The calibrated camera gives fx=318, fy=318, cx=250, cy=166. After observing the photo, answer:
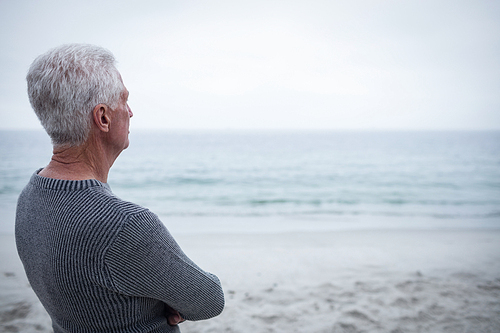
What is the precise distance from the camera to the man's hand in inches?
43.8

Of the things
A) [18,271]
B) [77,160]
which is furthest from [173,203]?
[77,160]

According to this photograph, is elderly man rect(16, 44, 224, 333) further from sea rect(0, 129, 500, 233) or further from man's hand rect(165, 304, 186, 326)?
sea rect(0, 129, 500, 233)

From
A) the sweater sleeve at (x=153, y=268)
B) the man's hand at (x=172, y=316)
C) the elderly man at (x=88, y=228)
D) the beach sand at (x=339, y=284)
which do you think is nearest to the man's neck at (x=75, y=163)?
the elderly man at (x=88, y=228)

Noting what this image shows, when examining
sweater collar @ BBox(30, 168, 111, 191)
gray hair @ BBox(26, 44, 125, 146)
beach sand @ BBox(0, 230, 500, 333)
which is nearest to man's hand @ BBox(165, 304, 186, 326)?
sweater collar @ BBox(30, 168, 111, 191)

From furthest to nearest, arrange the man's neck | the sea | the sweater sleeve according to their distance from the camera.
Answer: the sea
the man's neck
the sweater sleeve

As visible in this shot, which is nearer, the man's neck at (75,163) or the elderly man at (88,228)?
the elderly man at (88,228)

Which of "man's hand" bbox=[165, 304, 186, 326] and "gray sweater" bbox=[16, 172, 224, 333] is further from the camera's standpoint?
"man's hand" bbox=[165, 304, 186, 326]

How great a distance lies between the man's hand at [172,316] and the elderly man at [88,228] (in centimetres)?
6

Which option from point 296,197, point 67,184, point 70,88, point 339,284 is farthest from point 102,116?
point 296,197

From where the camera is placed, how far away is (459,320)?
3.11 m

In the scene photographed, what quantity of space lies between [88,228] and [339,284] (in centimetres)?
379

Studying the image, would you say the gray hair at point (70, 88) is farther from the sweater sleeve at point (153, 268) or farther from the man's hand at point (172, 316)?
the man's hand at point (172, 316)

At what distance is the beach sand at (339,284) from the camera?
10.2 ft

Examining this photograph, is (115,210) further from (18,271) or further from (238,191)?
(238,191)
